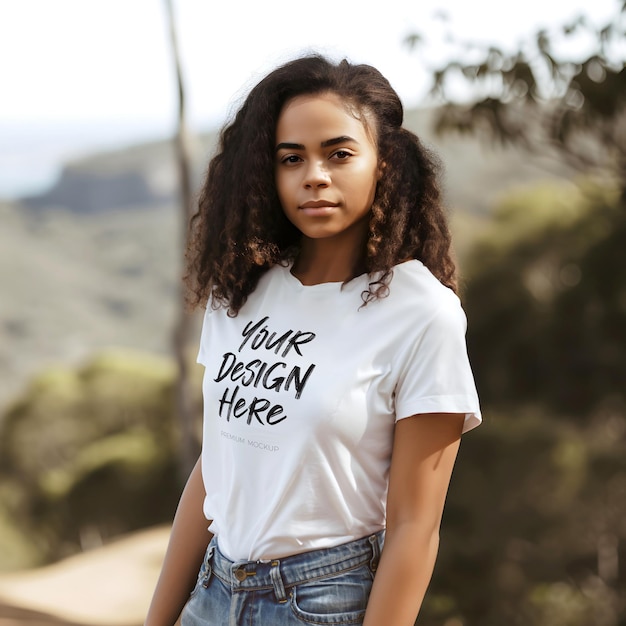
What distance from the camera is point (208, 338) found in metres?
1.40

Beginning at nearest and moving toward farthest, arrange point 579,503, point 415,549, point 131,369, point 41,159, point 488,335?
point 415,549 → point 579,503 → point 488,335 → point 131,369 → point 41,159

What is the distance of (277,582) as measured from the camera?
120 centimetres

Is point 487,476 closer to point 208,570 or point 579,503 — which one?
point 579,503

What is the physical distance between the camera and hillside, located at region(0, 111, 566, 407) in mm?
22359

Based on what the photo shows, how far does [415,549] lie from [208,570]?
0.97 ft

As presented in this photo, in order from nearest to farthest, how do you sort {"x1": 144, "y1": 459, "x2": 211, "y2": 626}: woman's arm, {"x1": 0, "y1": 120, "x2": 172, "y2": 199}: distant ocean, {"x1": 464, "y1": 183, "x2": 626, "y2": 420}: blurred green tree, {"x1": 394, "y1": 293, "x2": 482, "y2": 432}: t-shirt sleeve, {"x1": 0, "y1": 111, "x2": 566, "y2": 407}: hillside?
1. {"x1": 394, "y1": 293, "x2": 482, "y2": 432}: t-shirt sleeve
2. {"x1": 144, "y1": 459, "x2": 211, "y2": 626}: woman's arm
3. {"x1": 464, "y1": 183, "x2": 626, "y2": 420}: blurred green tree
4. {"x1": 0, "y1": 111, "x2": 566, "y2": 407}: hillside
5. {"x1": 0, "y1": 120, "x2": 172, "y2": 199}: distant ocean

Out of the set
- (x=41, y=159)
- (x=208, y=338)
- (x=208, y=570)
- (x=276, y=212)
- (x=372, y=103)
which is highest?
(x=372, y=103)

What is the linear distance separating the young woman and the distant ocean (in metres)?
30.9

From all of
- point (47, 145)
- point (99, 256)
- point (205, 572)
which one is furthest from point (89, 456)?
point (47, 145)

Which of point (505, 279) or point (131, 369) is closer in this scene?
point (505, 279)

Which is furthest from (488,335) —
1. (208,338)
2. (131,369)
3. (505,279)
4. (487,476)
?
(208,338)

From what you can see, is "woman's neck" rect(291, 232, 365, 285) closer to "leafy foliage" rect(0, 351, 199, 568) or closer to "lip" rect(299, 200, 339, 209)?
"lip" rect(299, 200, 339, 209)

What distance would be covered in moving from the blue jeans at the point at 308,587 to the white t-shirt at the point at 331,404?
15 millimetres

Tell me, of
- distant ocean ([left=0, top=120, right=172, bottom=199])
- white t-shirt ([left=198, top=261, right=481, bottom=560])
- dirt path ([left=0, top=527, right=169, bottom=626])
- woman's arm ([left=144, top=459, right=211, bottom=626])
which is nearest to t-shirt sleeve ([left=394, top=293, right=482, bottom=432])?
white t-shirt ([left=198, top=261, right=481, bottom=560])
